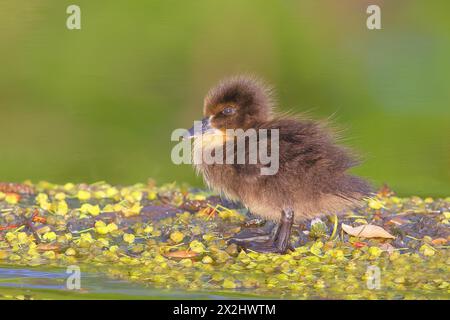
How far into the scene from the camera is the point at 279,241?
541 centimetres

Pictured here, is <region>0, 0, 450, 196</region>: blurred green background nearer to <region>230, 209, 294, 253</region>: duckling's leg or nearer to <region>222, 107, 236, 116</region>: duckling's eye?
<region>222, 107, 236, 116</region>: duckling's eye

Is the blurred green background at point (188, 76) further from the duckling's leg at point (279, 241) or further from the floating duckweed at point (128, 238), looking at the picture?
the duckling's leg at point (279, 241)

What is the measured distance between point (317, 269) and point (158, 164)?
3215mm

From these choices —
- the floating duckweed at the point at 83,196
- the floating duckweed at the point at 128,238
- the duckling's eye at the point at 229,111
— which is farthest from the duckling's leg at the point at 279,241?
the floating duckweed at the point at 83,196

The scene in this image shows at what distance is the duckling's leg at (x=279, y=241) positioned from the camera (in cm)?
539

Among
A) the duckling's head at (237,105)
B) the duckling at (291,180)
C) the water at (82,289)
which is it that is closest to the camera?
the water at (82,289)

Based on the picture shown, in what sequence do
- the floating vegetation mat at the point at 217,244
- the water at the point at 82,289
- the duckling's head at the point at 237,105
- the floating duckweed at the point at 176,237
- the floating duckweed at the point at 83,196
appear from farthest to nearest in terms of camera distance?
the floating duckweed at the point at 83,196
the duckling's head at the point at 237,105
the floating duckweed at the point at 176,237
the floating vegetation mat at the point at 217,244
the water at the point at 82,289

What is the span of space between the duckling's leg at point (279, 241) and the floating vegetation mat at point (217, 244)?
0.23 feet

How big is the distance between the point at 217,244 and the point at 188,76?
138 inches

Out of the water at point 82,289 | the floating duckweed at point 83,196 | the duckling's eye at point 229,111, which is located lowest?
the water at point 82,289

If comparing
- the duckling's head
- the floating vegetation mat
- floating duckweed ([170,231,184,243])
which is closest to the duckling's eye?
the duckling's head

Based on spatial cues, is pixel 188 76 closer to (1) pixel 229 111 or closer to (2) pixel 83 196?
(2) pixel 83 196

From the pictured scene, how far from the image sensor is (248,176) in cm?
541
